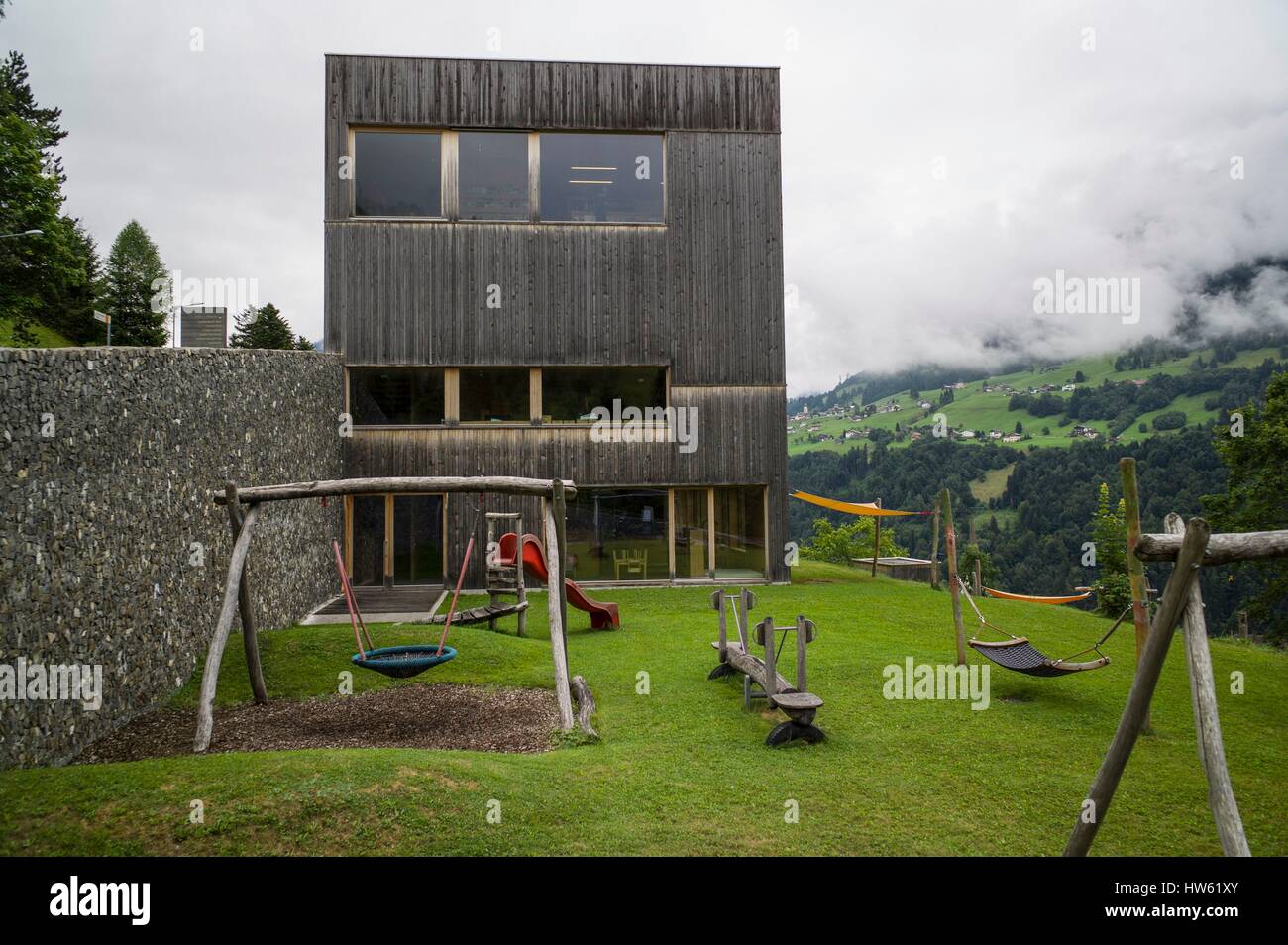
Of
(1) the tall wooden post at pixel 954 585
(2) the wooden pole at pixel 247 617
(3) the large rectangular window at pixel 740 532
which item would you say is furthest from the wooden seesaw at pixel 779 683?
(3) the large rectangular window at pixel 740 532

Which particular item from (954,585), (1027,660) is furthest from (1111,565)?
(1027,660)

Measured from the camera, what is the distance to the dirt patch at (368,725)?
7094mm

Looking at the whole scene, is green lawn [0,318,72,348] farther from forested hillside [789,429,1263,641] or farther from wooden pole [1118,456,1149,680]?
forested hillside [789,429,1263,641]

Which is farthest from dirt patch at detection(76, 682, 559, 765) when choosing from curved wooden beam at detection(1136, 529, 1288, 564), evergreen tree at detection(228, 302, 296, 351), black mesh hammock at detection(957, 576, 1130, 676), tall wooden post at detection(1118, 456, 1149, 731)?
evergreen tree at detection(228, 302, 296, 351)

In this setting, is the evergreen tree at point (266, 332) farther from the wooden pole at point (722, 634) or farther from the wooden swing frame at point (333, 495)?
the wooden pole at point (722, 634)

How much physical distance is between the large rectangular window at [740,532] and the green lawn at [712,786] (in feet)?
27.1

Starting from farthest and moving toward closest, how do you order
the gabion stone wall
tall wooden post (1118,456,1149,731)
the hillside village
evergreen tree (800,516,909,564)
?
the hillside village → evergreen tree (800,516,909,564) → tall wooden post (1118,456,1149,731) → the gabion stone wall

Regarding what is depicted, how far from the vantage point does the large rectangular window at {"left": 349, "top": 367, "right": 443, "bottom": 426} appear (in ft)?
55.9

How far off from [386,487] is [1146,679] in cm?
679

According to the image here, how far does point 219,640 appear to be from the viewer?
734 cm

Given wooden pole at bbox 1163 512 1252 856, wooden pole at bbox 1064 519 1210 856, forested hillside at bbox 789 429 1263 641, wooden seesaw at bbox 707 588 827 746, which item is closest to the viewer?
wooden pole at bbox 1163 512 1252 856

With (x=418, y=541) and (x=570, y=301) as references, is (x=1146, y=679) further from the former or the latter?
(x=418, y=541)

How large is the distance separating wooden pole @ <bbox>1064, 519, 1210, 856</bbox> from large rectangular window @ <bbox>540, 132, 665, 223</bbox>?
49.0ft

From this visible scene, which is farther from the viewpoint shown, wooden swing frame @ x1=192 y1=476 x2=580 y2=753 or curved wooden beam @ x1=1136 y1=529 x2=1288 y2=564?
wooden swing frame @ x1=192 y1=476 x2=580 y2=753
